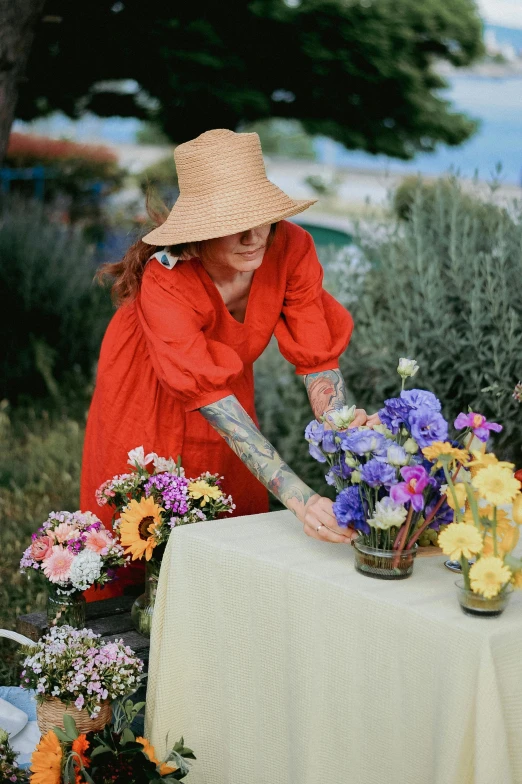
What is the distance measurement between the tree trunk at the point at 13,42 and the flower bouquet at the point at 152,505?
275 cm

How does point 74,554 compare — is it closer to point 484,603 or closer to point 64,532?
point 64,532

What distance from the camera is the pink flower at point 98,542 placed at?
2.67 metres

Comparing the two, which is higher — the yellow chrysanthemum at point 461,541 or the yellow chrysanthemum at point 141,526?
the yellow chrysanthemum at point 461,541

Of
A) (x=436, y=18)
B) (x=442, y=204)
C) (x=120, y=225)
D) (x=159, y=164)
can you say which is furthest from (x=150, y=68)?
(x=159, y=164)

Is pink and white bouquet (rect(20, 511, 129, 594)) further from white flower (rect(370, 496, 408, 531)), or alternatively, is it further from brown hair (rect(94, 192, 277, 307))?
white flower (rect(370, 496, 408, 531))

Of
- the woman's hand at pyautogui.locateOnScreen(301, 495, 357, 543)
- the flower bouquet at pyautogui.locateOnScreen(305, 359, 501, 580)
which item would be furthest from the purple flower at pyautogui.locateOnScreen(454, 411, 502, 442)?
the woman's hand at pyautogui.locateOnScreen(301, 495, 357, 543)

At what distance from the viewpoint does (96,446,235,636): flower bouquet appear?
2.56 m

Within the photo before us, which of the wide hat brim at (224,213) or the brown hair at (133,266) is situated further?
the brown hair at (133,266)

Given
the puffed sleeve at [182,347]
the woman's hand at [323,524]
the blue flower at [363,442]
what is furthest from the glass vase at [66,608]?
the blue flower at [363,442]

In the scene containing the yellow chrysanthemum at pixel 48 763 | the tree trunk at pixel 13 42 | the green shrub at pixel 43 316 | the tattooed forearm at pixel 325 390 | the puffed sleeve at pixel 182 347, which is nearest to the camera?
the yellow chrysanthemum at pixel 48 763

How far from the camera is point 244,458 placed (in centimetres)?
252

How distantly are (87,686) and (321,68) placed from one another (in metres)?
6.32

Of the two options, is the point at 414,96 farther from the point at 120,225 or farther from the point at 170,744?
the point at 170,744

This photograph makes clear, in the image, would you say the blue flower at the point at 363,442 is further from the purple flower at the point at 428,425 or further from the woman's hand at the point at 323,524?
the woman's hand at the point at 323,524
